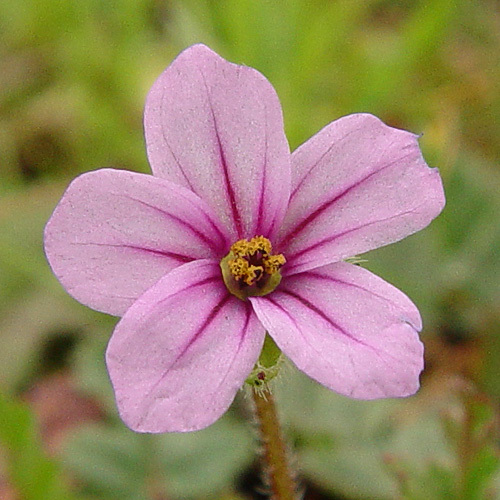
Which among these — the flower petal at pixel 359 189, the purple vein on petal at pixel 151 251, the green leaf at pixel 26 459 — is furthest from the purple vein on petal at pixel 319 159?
the green leaf at pixel 26 459

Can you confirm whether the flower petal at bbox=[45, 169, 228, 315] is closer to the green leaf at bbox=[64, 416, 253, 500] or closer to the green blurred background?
the green blurred background

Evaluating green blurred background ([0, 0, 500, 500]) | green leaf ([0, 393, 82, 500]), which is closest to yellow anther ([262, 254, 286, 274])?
green blurred background ([0, 0, 500, 500])

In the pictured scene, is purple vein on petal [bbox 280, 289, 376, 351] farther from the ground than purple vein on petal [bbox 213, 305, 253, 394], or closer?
closer

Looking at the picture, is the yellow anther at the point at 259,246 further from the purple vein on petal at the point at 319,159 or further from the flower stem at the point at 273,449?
the flower stem at the point at 273,449

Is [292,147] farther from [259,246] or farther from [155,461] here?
[259,246]

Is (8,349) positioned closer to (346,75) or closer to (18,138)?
(18,138)

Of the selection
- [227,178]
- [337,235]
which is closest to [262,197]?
[227,178]
